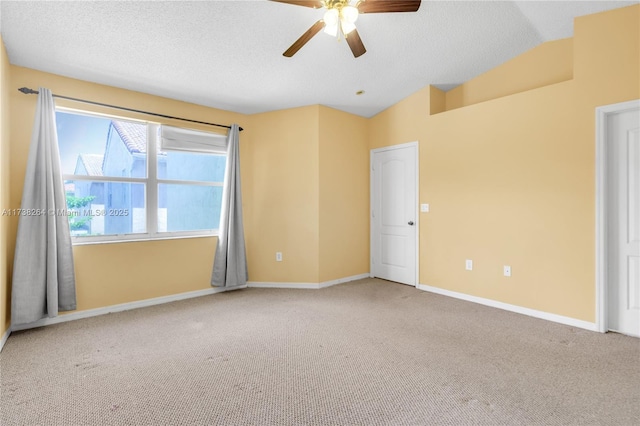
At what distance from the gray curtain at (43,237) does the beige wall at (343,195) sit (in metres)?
2.85

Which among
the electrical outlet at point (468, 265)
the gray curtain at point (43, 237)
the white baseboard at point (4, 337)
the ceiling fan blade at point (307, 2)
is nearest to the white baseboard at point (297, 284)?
the electrical outlet at point (468, 265)

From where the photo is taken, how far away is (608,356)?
2.26 m

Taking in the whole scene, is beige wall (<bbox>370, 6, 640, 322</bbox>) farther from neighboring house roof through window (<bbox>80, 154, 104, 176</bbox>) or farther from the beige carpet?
neighboring house roof through window (<bbox>80, 154, 104, 176</bbox>)

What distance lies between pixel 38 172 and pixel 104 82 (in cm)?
113

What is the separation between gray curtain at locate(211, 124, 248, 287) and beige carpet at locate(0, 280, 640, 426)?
2.75 ft

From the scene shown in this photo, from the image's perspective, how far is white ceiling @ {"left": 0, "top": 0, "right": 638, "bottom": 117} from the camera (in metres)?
2.38

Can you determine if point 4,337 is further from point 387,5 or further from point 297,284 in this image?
point 387,5

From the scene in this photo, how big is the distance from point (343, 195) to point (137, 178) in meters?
2.69

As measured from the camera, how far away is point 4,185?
2570 mm

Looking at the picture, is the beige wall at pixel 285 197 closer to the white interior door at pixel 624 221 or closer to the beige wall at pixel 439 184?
the beige wall at pixel 439 184

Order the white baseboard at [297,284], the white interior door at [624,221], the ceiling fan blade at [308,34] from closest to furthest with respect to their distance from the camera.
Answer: the ceiling fan blade at [308,34] → the white interior door at [624,221] → the white baseboard at [297,284]

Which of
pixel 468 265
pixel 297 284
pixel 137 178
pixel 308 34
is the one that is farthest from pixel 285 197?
pixel 468 265

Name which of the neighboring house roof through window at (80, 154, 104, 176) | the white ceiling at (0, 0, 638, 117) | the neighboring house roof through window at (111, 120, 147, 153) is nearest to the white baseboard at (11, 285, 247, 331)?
the neighboring house roof through window at (80, 154, 104, 176)

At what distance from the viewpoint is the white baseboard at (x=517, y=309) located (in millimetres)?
2807
